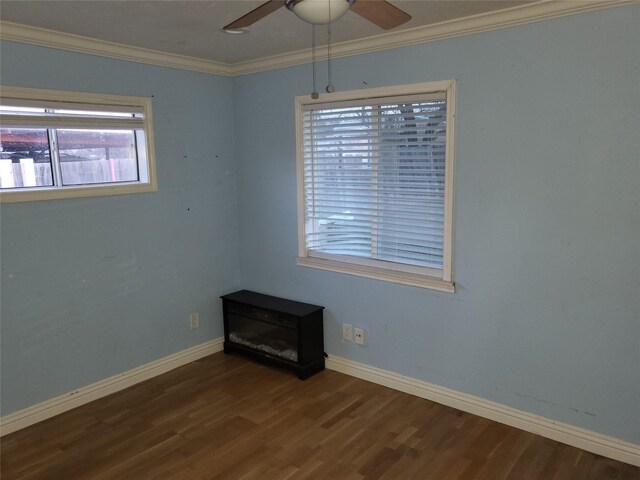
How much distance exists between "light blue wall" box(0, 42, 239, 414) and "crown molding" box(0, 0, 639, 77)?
62 mm

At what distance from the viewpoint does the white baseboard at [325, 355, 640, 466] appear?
2.55 metres

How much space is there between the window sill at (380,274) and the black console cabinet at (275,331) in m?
0.32

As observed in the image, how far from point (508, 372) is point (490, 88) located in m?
1.63

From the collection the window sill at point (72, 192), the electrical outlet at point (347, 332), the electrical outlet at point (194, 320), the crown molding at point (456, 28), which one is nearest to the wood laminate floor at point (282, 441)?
the electrical outlet at point (347, 332)

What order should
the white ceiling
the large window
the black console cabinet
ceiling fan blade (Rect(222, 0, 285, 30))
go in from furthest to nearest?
1. the black console cabinet
2. the large window
3. the white ceiling
4. ceiling fan blade (Rect(222, 0, 285, 30))

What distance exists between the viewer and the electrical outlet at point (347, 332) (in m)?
3.55

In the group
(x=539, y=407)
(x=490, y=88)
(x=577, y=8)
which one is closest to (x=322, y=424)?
(x=539, y=407)

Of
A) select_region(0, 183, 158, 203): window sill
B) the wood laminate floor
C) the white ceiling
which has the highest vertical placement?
the white ceiling

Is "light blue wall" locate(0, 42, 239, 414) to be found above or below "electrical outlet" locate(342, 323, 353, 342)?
above

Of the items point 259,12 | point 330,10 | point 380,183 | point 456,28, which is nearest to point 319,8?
point 330,10

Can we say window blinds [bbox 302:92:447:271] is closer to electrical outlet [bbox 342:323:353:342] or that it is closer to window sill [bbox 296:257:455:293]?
window sill [bbox 296:257:455:293]

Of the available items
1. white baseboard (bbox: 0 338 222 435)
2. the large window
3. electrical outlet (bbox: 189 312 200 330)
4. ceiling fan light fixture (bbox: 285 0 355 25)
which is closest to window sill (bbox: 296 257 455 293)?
the large window

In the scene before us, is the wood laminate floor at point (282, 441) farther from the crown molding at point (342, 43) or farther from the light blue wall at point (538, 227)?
the crown molding at point (342, 43)

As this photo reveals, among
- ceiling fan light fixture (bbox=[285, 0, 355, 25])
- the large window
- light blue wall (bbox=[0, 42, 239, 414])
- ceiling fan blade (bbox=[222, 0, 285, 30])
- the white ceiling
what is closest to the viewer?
ceiling fan light fixture (bbox=[285, 0, 355, 25])
